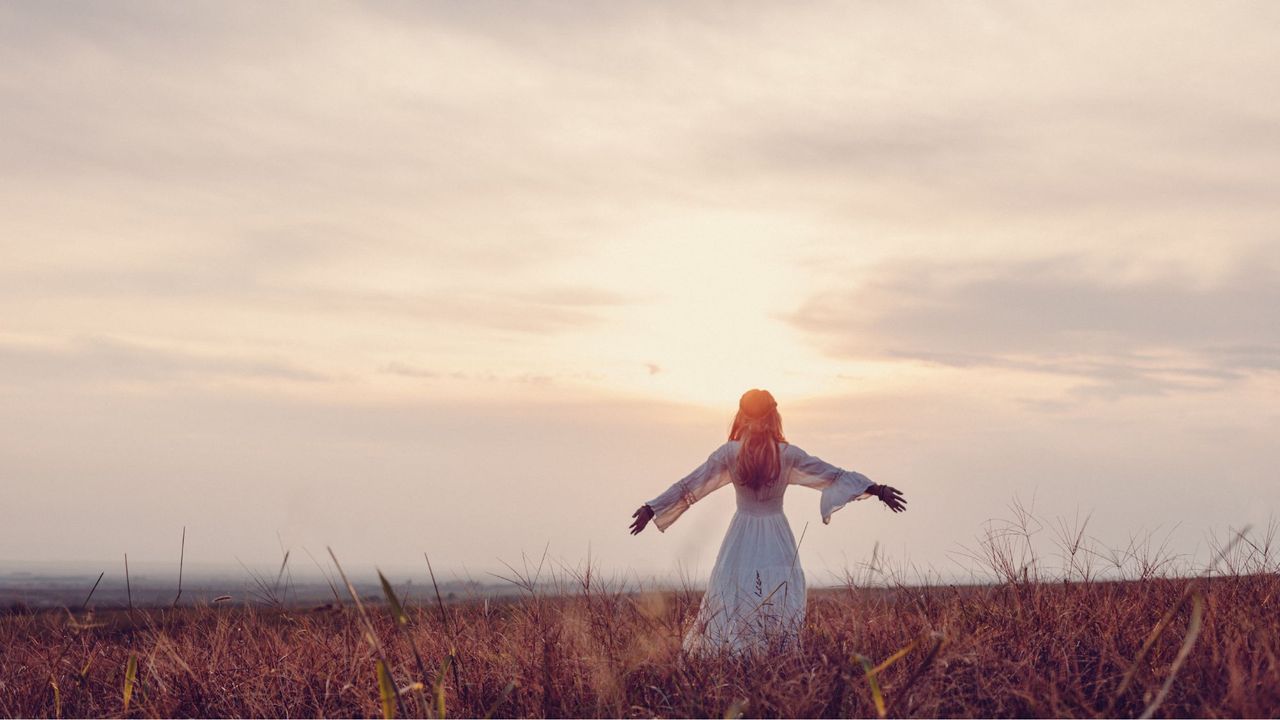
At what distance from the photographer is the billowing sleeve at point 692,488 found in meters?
8.58

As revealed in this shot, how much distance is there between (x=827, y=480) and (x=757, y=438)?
66 centimetres

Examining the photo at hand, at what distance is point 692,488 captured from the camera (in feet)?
28.3

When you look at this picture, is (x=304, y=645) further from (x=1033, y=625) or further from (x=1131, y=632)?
(x=1131, y=632)

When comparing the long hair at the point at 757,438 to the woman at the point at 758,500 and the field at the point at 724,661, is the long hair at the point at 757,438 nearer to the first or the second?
the woman at the point at 758,500

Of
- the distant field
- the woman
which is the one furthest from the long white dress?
the distant field

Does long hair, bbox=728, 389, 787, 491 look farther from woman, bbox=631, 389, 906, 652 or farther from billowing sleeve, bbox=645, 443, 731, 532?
billowing sleeve, bbox=645, 443, 731, 532

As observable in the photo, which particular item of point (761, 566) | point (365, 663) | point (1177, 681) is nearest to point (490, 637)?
point (365, 663)

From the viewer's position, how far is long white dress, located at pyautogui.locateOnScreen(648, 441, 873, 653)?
7.68 meters

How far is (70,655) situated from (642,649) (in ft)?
15.9

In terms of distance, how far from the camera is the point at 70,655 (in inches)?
313

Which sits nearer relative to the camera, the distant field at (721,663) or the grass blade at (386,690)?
the grass blade at (386,690)

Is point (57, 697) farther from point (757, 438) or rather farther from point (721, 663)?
point (757, 438)

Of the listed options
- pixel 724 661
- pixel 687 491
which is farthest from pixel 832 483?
pixel 724 661

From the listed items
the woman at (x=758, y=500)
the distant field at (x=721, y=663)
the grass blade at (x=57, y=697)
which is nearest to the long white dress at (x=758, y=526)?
the woman at (x=758, y=500)
